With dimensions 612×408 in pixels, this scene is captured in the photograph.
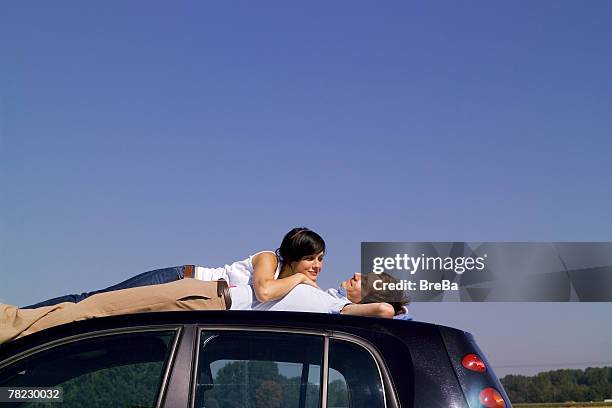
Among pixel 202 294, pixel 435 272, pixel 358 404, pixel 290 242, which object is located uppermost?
pixel 435 272

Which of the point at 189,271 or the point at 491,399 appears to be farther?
the point at 189,271

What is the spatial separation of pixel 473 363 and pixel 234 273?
248 cm

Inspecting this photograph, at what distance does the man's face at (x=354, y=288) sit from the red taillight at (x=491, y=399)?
8.69ft

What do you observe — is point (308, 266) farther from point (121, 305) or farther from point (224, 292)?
point (121, 305)

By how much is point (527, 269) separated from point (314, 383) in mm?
12511

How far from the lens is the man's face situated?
6.38 metres

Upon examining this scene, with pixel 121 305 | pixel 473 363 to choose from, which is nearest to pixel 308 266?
pixel 121 305

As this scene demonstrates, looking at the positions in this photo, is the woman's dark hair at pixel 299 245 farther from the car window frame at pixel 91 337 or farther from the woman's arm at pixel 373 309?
the car window frame at pixel 91 337

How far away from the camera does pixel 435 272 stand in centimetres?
1532

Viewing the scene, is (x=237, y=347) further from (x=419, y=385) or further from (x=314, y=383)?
(x=419, y=385)

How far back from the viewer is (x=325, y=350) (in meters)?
3.76

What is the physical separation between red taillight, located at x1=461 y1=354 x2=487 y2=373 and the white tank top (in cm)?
218

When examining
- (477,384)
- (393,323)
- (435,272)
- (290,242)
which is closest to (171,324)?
(393,323)

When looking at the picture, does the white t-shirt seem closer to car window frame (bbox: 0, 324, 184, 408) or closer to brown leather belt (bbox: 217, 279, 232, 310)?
brown leather belt (bbox: 217, 279, 232, 310)
